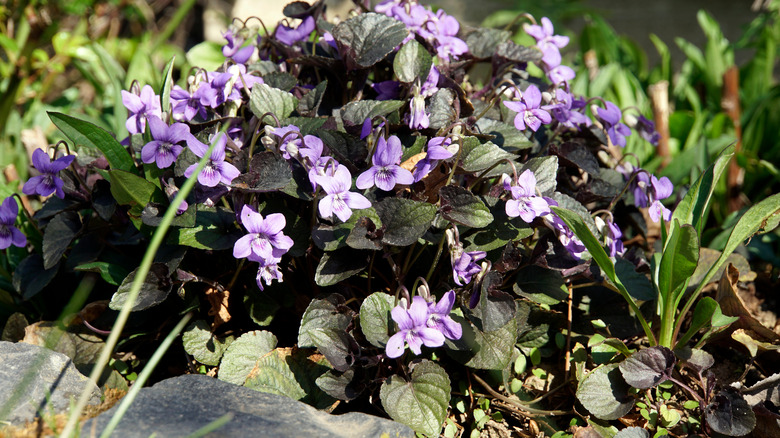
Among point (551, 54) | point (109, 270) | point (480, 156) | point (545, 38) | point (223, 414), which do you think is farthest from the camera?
point (545, 38)

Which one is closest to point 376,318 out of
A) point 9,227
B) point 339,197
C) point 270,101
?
point 339,197

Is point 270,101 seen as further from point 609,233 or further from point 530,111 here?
point 609,233

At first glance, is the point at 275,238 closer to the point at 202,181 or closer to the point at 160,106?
the point at 202,181

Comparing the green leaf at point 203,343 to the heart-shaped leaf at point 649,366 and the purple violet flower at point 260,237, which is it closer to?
the purple violet flower at point 260,237

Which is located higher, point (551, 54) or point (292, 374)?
point (551, 54)

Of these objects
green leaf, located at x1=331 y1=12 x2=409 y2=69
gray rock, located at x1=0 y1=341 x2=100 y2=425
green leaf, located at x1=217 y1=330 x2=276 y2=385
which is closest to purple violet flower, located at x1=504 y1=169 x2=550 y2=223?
green leaf, located at x1=331 y1=12 x2=409 y2=69

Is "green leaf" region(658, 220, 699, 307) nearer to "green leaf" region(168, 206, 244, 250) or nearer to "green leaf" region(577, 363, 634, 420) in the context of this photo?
"green leaf" region(577, 363, 634, 420)

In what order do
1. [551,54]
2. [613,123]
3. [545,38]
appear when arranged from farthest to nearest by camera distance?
[545,38] → [551,54] → [613,123]
